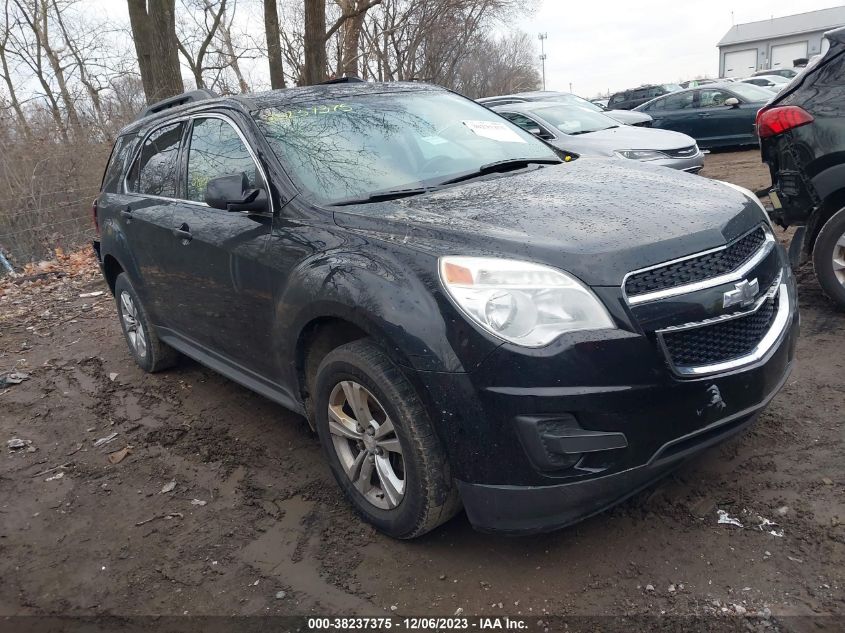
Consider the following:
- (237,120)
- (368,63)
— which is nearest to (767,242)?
(237,120)

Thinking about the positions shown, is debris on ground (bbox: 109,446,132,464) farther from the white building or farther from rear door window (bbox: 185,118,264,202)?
the white building

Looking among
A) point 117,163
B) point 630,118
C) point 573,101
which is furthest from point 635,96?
point 117,163

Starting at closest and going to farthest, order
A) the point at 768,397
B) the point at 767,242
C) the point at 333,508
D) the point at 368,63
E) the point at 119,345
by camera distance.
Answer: the point at 768,397 < the point at 767,242 < the point at 333,508 < the point at 119,345 < the point at 368,63

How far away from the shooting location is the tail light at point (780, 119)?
451cm

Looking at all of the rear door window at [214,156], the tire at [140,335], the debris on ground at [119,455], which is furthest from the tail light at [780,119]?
the debris on ground at [119,455]

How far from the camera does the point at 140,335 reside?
5250 mm

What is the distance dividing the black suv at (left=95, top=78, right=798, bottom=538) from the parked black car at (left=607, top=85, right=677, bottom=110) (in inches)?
1113

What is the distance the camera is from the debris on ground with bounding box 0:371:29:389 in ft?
18.2

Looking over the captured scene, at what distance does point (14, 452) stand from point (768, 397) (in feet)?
14.1

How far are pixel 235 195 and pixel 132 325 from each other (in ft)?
8.92

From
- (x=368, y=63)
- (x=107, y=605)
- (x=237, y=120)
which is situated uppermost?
(x=368, y=63)

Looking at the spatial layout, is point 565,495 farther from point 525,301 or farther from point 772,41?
point 772,41

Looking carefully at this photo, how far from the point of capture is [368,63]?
35938mm

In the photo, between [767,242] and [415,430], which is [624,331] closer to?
[415,430]
